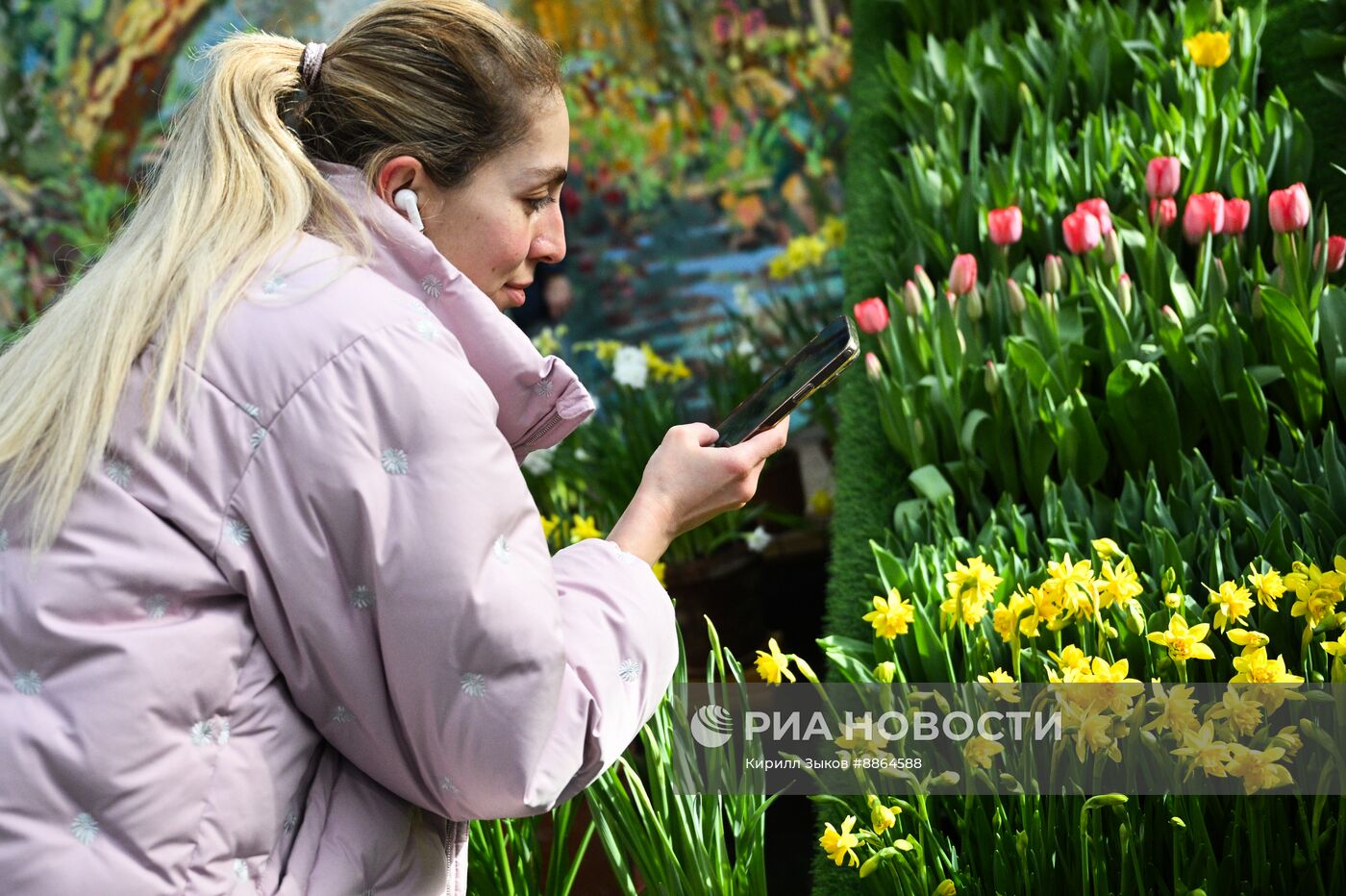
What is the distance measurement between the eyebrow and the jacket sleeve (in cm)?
31

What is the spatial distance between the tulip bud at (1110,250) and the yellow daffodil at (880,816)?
1266mm

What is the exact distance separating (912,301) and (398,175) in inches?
52.9

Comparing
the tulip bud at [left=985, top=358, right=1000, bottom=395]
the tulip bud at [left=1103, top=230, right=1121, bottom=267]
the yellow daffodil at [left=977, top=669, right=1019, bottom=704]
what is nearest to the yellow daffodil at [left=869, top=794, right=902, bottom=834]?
the yellow daffodil at [left=977, top=669, right=1019, bottom=704]

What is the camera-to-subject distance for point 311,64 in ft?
4.36

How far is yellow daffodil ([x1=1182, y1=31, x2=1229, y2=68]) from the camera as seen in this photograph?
2746 mm

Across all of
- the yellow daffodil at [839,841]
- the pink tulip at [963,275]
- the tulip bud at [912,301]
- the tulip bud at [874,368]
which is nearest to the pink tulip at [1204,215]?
the pink tulip at [963,275]

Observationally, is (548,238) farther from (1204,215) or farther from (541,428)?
(1204,215)

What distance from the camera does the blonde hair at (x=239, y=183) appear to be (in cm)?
108

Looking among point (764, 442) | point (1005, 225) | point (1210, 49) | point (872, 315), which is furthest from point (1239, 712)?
point (1210, 49)

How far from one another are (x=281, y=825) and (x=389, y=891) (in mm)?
118

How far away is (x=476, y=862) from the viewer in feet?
5.73

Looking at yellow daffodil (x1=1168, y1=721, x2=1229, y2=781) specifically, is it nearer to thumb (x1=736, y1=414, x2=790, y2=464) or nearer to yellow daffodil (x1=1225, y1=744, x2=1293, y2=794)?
yellow daffodil (x1=1225, y1=744, x2=1293, y2=794)

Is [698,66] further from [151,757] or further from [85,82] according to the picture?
[151,757]

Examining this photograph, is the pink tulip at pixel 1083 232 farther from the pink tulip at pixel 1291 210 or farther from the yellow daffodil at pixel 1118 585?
the yellow daffodil at pixel 1118 585
